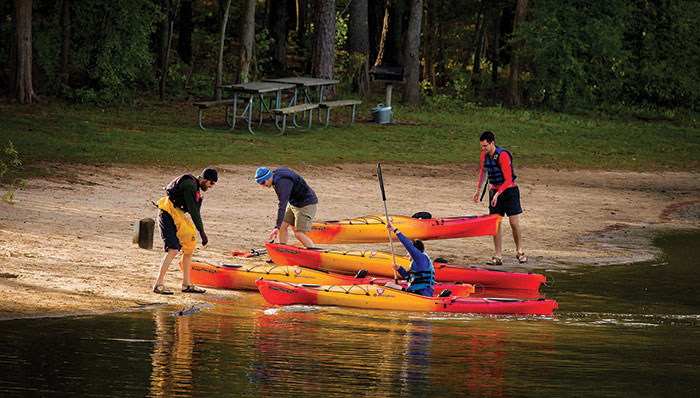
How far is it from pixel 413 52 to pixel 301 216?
1883 centimetres

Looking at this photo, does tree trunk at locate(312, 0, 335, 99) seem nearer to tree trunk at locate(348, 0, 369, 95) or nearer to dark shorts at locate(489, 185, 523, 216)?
tree trunk at locate(348, 0, 369, 95)

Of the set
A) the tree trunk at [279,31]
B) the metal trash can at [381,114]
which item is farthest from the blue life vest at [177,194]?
the tree trunk at [279,31]

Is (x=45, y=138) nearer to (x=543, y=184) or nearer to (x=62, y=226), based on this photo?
(x=62, y=226)

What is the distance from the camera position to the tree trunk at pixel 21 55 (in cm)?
2541

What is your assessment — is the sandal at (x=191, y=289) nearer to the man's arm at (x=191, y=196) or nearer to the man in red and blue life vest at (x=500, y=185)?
the man's arm at (x=191, y=196)

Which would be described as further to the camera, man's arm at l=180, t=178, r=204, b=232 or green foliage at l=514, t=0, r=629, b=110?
green foliage at l=514, t=0, r=629, b=110

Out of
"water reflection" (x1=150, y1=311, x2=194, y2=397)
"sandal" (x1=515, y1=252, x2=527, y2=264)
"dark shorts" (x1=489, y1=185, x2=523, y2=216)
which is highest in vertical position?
"dark shorts" (x1=489, y1=185, x2=523, y2=216)

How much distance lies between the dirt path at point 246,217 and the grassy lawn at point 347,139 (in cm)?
109

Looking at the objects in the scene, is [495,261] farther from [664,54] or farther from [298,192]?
[664,54]

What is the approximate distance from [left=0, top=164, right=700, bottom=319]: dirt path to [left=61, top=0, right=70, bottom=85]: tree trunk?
9503 millimetres

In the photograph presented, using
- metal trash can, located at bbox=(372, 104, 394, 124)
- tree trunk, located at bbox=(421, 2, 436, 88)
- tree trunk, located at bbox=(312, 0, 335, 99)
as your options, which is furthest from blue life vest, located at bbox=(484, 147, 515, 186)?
tree trunk, located at bbox=(421, 2, 436, 88)

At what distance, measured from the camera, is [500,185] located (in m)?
13.8

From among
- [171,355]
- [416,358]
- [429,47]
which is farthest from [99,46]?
[416,358]

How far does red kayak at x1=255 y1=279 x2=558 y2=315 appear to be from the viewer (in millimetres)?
10922
